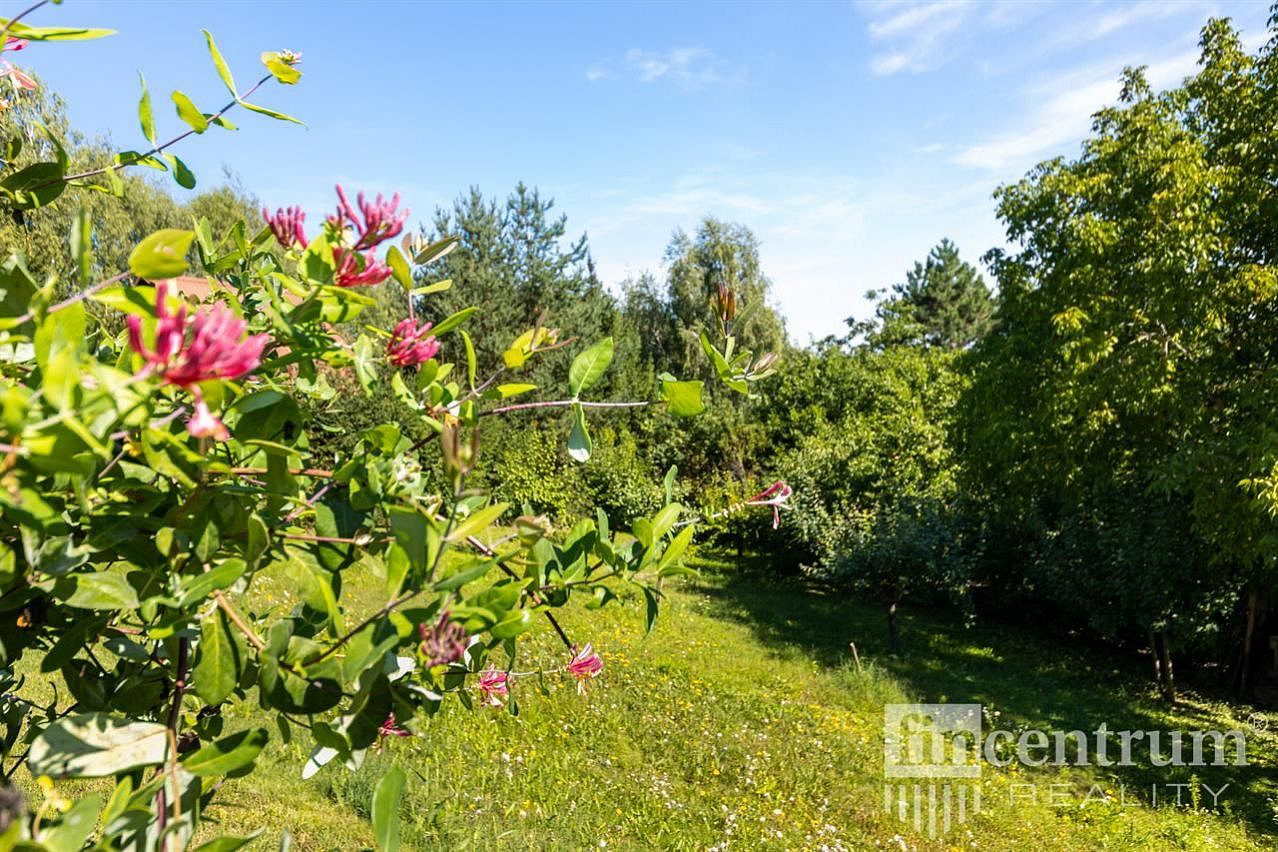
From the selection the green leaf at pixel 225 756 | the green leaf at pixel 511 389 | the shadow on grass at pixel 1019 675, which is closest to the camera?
the green leaf at pixel 225 756

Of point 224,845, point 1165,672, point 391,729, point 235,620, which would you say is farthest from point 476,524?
point 1165,672

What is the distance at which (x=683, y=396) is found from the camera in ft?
3.35

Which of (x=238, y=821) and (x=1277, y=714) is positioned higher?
(x=238, y=821)

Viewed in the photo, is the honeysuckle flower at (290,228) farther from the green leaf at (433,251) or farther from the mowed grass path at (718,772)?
the mowed grass path at (718,772)

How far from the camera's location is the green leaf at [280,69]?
3.58 ft

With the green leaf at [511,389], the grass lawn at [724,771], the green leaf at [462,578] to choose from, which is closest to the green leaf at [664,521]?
the green leaf at [511,389]

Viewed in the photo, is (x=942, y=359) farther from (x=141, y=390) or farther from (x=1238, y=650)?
(x=141, y=390)

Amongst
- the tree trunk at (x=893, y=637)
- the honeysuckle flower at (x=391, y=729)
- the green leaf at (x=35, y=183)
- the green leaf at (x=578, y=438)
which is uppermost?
the green leaf at (x=35, y=183)

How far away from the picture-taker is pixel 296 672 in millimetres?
764

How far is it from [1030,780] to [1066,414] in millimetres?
4128

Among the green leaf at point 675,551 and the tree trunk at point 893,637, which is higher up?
the green leaf at point 675,551

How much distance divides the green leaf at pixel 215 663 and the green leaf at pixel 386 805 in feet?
0.60

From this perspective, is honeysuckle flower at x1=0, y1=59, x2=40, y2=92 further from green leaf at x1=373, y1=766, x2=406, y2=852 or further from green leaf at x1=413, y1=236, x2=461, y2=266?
green leaf at x1=373, y1=766, x2=406, y2=852

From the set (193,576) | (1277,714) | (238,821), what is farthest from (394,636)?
(1277,714)
